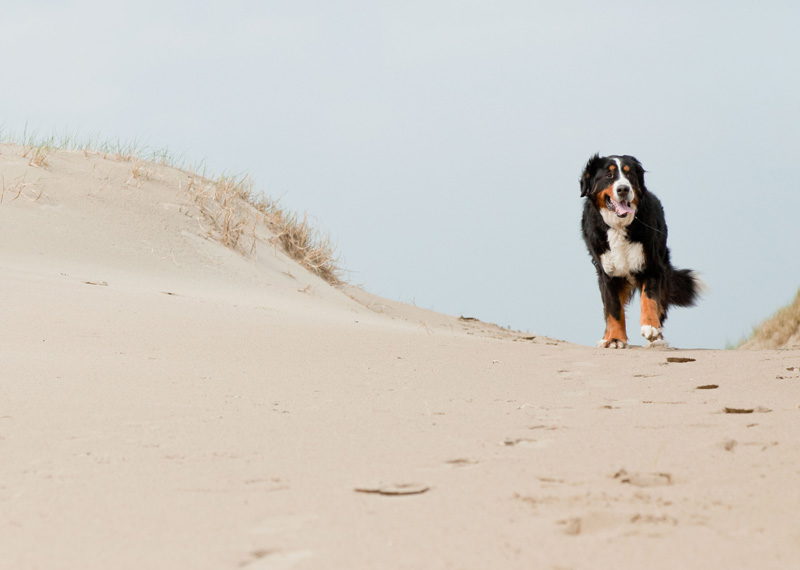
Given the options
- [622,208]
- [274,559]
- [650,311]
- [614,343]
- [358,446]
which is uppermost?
[622,208]

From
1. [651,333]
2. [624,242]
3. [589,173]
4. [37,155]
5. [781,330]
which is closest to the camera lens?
[651,333]

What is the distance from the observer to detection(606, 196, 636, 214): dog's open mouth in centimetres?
700

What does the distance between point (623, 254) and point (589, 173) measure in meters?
0.70

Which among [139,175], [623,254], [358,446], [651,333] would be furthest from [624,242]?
[139,175]

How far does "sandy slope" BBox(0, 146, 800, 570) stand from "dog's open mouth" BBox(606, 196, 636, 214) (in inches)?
75.1

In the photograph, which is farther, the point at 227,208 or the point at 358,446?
the point at 227,208

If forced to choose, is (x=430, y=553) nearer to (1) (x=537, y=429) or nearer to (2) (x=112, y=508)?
(2) (x=112, y=508)

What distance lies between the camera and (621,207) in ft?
23.0

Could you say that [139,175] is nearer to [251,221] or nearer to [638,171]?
[251,221]

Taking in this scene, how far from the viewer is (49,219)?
7.95m

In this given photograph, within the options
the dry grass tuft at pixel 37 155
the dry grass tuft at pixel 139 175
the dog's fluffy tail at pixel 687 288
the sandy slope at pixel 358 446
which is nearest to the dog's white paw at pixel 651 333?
the sandy slope at pixel 358 446

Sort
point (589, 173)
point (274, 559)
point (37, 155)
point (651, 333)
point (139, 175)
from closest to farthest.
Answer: point (274, 559), point (651, 333), point (589, 173), point (37, 155), point (139, 175)

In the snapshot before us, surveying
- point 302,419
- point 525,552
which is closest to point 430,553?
point 525,552

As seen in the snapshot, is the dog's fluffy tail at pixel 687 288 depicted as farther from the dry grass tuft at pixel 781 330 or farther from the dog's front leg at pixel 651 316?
the dry grass tuft at pixel 781 330
